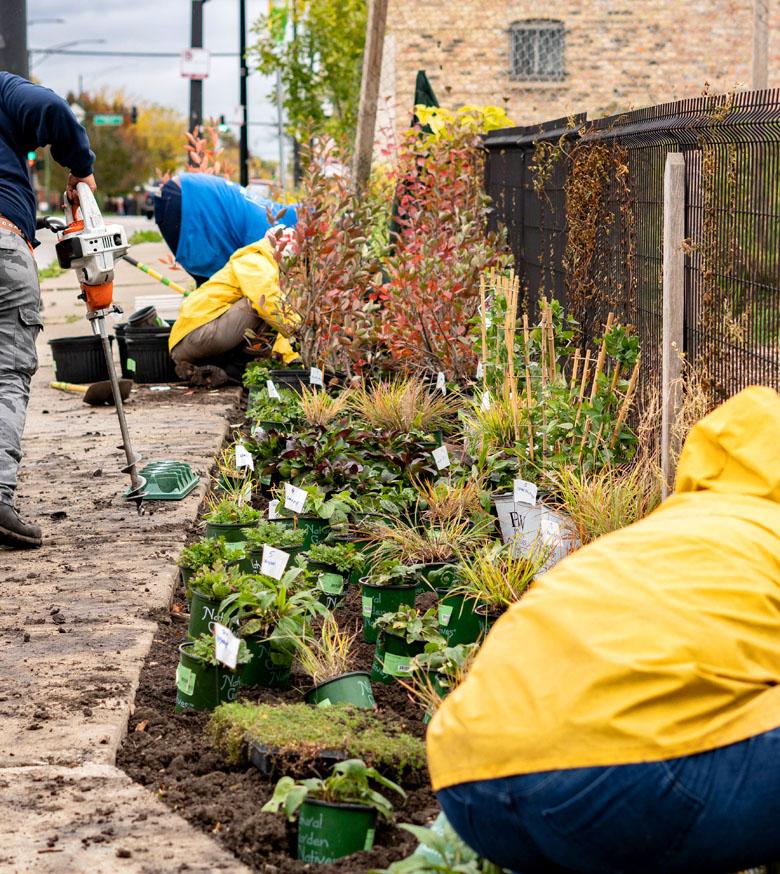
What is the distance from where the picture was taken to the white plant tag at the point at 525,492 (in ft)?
15.5

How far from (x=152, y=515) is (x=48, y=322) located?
873 cm

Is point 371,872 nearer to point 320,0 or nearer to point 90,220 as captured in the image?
point 90,220

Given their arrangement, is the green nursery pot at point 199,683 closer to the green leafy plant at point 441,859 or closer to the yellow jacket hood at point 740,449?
the green leafy plant at point 441,859

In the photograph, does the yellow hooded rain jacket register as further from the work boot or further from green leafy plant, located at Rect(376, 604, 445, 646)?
the work boot

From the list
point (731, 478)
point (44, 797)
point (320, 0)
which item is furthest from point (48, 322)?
point (731, 478)

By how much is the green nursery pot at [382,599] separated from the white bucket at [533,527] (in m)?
0.39

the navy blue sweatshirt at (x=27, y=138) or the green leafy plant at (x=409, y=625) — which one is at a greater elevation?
the navy blue sweatshirt at (x=27, y=138)

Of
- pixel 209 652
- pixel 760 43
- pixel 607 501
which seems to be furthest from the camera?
pixel 760 43

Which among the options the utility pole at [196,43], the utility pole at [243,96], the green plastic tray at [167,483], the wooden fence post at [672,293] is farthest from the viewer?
the utility pole at [243,96]

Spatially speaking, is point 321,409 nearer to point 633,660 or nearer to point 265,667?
point 265,667

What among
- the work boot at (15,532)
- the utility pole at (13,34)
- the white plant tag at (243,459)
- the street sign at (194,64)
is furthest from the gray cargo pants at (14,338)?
the street sign at (194,64)

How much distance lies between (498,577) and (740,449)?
1718mm

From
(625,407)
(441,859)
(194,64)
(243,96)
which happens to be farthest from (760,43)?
(243,96)

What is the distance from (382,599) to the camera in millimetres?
4062
